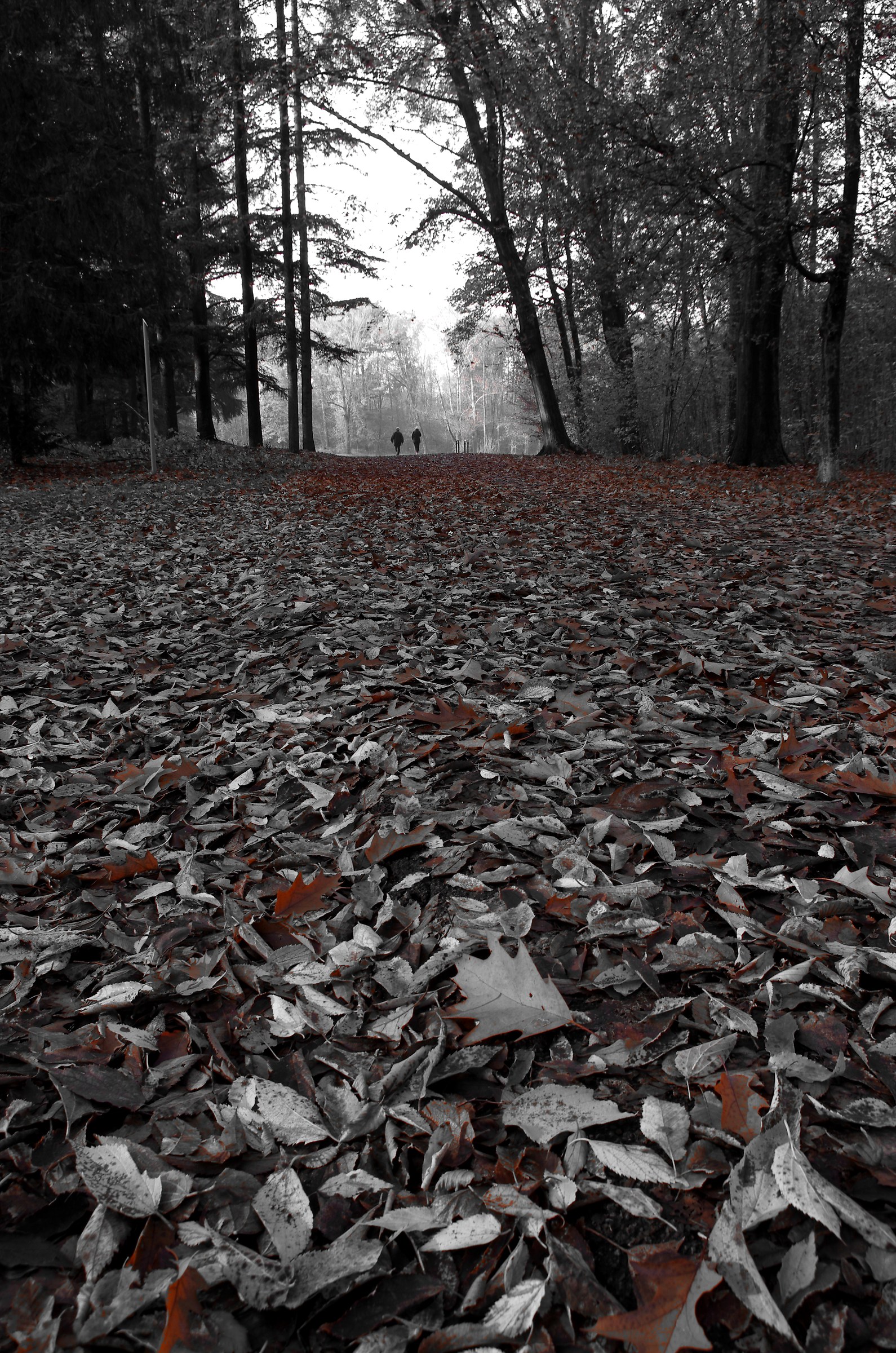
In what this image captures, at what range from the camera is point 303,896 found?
183 cm

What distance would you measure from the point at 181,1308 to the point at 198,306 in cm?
2266

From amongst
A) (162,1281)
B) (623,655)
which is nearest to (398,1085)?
(162,1281)

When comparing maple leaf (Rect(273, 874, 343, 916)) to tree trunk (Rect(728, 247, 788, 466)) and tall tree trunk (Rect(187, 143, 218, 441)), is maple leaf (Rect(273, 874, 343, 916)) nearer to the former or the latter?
tree trunk (Rect(728, 247, 788, 466))

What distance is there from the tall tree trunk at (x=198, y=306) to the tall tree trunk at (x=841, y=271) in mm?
13790

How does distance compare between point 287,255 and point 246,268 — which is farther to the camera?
point 287,255

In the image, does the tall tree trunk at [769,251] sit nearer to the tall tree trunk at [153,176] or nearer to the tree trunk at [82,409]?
the tall tree trunk at [153,176]

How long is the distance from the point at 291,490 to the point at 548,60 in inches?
327

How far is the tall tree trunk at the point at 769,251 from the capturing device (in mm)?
9211

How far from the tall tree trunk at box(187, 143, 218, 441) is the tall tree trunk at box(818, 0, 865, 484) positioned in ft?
45.2

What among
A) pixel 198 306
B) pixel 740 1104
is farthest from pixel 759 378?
pixel 198 306

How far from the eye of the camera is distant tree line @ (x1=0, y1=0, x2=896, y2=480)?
988 centimetres

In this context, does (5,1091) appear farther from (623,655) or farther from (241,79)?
(241,79)

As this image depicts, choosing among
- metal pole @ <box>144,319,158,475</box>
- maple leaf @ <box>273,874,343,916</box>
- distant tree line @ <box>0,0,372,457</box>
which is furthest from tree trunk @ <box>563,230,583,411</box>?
maple leaf @ <box>273,874,343,916</box>

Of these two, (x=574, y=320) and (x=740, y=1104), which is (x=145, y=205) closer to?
(x=574, y=320)
